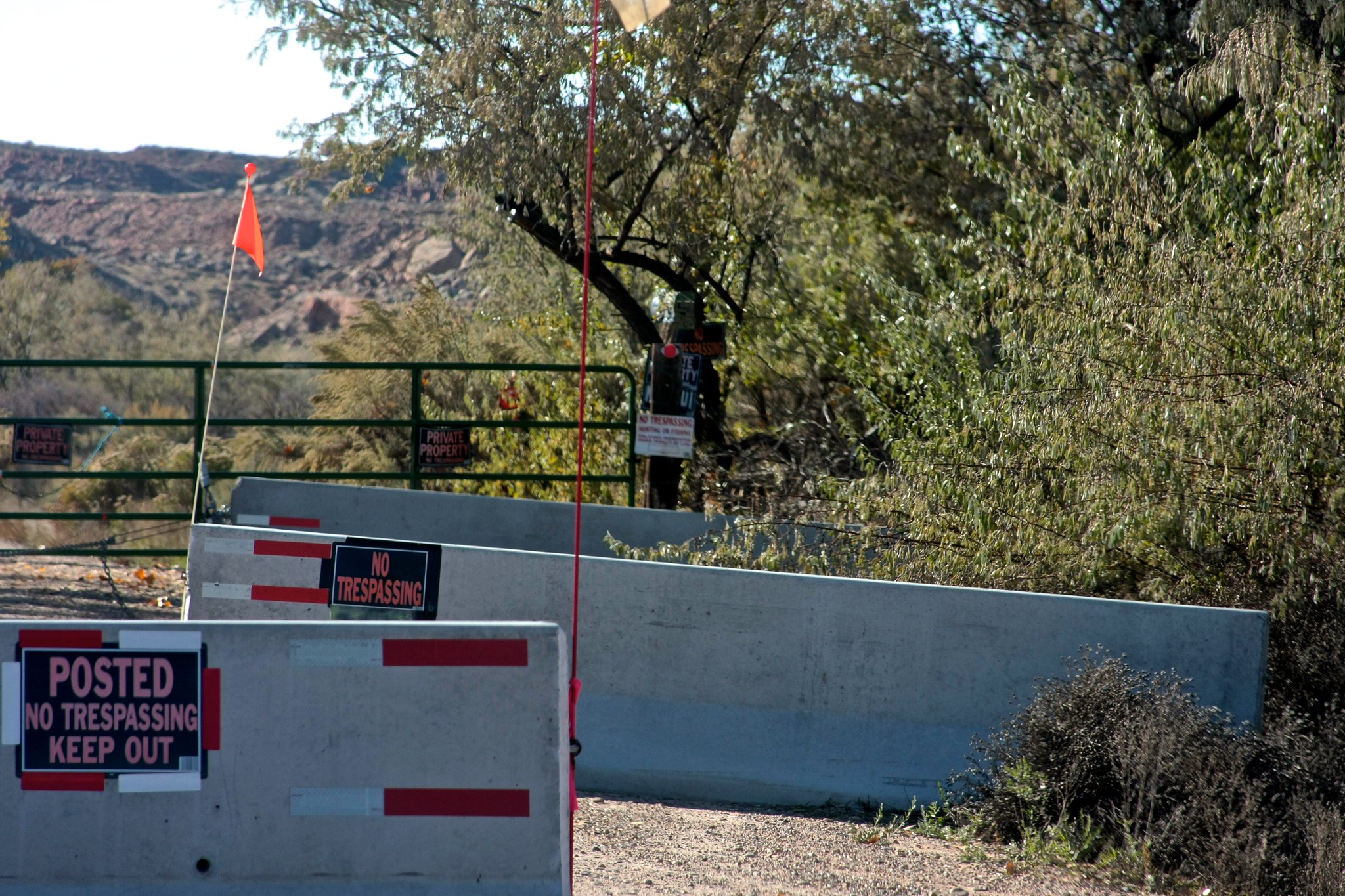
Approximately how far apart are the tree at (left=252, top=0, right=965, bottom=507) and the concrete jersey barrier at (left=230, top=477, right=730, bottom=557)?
1.33m

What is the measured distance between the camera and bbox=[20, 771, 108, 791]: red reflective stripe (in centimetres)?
405

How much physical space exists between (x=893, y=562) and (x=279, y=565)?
12.4 feet

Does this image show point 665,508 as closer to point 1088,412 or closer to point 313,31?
point 1088,412

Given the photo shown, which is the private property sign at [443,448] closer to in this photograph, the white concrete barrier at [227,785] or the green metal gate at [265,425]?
the green metal gate at [265,425]

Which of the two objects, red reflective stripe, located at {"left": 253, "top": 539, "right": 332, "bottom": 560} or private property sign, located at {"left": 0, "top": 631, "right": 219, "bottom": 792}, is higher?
red reflective stripe, located at {"left": 253, "top": 539, "right": 332, "bottom": 560}

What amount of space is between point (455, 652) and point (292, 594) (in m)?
3.06

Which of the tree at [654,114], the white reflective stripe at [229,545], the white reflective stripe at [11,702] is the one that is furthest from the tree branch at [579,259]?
the white reflective stripe at [11,702]

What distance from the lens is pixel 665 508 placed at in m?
10.9

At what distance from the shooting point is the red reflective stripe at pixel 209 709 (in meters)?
4.06

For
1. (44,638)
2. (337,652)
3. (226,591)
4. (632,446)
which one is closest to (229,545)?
(226,591)

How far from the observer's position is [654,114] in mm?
11305

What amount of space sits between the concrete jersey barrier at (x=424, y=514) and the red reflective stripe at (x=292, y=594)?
9.83ft

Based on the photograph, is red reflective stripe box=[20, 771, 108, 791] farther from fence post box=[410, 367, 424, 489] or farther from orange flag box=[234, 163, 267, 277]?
fence post box=[410, 367, 424, 489]

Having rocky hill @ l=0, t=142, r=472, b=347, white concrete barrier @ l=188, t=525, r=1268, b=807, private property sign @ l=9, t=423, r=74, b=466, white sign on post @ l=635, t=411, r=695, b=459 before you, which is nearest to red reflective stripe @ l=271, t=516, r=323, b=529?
white sign on post @ l=635, t=411, r=695, b=459
